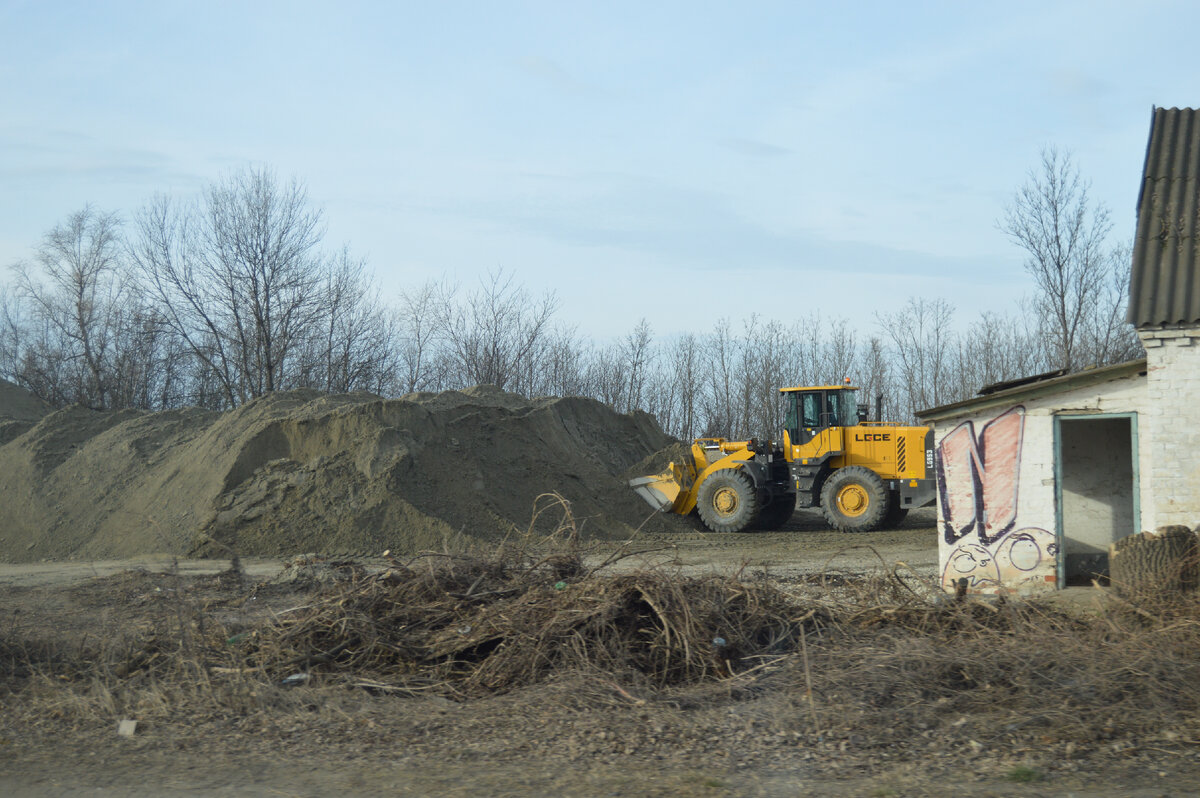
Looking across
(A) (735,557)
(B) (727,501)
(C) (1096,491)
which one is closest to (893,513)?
(B) (727,501)

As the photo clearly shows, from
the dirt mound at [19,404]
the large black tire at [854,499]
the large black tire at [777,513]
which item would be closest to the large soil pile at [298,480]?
the large black tire at [777,513]

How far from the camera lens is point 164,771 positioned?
17.9 ft

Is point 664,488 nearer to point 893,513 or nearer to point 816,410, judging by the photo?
point 816,410

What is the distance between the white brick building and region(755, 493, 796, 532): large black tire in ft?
27.7

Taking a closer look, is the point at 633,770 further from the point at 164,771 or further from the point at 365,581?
the point at 365,581

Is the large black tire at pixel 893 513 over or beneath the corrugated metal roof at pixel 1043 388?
beneath

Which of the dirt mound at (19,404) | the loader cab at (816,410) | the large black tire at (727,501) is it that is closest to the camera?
the loader cab at (816,410)

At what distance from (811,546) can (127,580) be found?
37.4 ft

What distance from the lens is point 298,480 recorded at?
60.8 feet

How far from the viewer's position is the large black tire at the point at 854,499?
718 inches

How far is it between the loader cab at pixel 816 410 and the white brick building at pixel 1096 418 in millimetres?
6848

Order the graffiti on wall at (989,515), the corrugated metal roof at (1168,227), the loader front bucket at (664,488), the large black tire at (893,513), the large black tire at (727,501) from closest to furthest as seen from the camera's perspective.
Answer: the corrugated metal roof at (1168,227), the graffiti on wall at (989,515), the large black tire at (893,513), the large black tire at (727,501), the loader front bucket at (664,488)

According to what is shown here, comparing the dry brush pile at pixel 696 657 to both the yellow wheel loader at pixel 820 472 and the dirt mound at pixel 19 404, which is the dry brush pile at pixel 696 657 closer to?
the yellow wheel loader at pixel 820 472

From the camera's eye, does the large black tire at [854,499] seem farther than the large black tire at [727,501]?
No
